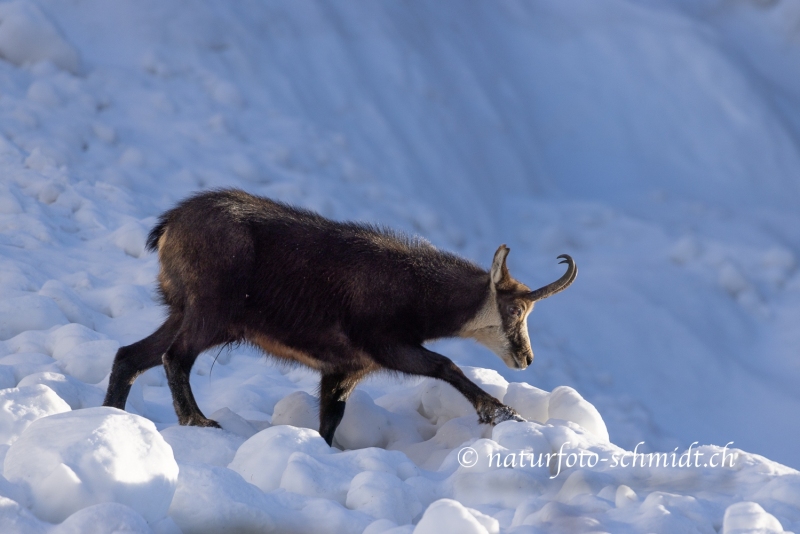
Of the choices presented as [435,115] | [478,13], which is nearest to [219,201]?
[435,115]

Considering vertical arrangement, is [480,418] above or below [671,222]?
below

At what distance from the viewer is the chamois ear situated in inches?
229

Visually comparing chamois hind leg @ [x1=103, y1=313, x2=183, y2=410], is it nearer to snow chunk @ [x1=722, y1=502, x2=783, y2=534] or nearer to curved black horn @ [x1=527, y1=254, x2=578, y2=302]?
curved black horn @ [x1=527, y1=254, x2=578, y2=302]

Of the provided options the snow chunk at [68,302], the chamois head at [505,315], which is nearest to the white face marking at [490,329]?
the chamois head at [505,315]

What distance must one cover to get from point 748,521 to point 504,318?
2.63 meters

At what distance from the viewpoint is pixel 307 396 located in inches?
233

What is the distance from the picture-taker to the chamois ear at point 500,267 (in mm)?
5824

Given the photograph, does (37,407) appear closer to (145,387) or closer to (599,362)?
(145,387)

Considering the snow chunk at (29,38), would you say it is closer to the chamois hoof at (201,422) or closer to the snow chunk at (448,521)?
the chamois hoof at (201,422)

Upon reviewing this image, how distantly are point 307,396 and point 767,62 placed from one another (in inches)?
401

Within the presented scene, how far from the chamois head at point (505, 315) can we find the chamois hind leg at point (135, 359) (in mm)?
1697

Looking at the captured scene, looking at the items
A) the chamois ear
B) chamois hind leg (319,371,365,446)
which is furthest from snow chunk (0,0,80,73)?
the chamois ear

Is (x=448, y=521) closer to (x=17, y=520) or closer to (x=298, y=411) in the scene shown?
(x=17, y=520)

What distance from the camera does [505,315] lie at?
19.7 feet
